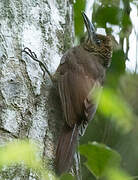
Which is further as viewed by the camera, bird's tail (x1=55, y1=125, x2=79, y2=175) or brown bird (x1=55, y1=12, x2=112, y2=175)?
brown bird (x1=55, y1=12, x2=112, y2=175)

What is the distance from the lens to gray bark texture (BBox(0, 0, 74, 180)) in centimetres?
196

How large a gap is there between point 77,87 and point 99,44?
1.00m

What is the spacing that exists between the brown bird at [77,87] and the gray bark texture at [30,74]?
0.06 m

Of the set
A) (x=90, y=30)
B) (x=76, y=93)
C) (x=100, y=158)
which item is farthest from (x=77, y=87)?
(x=100, y=158)

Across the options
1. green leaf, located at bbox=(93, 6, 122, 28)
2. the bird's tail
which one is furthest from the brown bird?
→ green leaf, located at bbox=(93, 6, 122, 28)

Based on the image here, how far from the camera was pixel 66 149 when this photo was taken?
7.34 ft

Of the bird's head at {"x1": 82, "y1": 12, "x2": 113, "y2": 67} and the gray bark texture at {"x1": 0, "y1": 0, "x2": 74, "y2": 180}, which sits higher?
the gray bark texture at {"x1": 0, "y1": 0, "x2": 74, "y2": 180}

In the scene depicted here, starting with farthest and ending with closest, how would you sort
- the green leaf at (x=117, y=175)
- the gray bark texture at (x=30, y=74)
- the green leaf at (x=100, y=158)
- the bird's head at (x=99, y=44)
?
1. the bird's head at (x=99, y=44)
2. the gray bark texture at (x=30, y=74)
3. the green leaf at (x=100, y=158)
4. the green leaf at (x=117, y=175)

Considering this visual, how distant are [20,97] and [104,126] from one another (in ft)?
3.44

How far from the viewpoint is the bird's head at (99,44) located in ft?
11.4

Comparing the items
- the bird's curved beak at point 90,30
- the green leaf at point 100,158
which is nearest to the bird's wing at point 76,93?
the bird's curved beak at point 90,30

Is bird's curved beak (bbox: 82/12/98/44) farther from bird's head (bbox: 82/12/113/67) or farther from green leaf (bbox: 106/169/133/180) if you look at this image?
green leaf (bbox: 106/169/133/180)

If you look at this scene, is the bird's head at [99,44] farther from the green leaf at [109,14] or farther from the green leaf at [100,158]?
the green leaf at [100,158]

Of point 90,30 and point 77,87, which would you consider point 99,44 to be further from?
point 77,87
